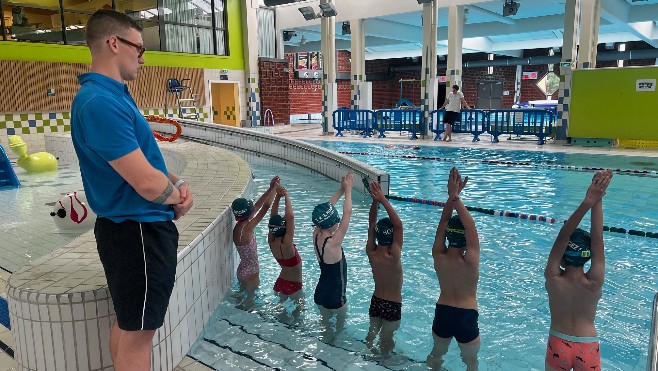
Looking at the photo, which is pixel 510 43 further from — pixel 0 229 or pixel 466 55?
pixel 0 229

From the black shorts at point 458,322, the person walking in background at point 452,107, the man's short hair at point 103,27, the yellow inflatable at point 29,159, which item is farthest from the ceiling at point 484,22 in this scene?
the man's short hair at point 103,27

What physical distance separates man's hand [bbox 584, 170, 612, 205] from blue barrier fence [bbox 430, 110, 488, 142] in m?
12.9

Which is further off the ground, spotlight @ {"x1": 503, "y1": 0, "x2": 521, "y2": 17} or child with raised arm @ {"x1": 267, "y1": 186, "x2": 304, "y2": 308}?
spotlight @ {"x1": 503, "y1": 0, "x2": 521, "y2": 17}

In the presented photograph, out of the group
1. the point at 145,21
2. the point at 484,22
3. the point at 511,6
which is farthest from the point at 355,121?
the point at 484,22

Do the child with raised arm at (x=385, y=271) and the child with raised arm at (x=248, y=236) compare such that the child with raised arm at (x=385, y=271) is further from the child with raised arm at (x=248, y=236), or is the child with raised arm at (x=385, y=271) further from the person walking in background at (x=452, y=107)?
the person walking in background at (x=452, y=107)

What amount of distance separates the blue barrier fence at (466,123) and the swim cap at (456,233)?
12.7m

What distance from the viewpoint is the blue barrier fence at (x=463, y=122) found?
1366cm

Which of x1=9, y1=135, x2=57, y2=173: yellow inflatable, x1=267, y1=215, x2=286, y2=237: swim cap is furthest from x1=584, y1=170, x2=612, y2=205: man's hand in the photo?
x1=9, y1=135, x2=57, y2=173: yellow inflatable

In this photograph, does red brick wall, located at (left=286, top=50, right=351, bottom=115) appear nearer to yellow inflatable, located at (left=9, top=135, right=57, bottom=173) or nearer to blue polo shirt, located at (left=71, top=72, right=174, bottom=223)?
yellow inflatable, located at (left=9, top=135, right=57, bottom=173)

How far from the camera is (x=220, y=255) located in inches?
136

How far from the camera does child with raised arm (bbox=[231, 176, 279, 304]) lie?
3.56 metres

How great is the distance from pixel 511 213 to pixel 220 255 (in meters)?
3.87

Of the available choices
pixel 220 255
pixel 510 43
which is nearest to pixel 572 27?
pixel 220 255

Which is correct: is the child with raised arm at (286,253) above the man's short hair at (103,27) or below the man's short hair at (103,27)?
below
